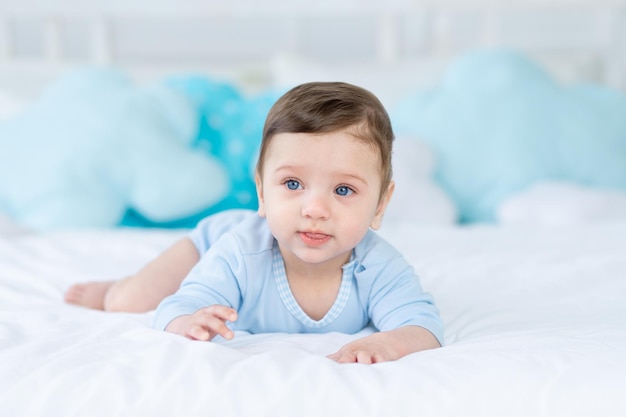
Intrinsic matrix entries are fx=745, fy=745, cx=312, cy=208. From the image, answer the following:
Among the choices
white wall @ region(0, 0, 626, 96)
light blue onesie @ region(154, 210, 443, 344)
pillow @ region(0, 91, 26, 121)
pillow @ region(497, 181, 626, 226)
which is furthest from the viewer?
white wall @ region(0, 0, 626, 96)

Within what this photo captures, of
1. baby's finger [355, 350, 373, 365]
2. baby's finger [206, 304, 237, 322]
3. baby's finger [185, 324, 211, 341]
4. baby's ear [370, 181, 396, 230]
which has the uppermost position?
baby's ear [370, 181, 396, 230]

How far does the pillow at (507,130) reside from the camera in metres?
2.00

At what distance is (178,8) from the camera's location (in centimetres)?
260

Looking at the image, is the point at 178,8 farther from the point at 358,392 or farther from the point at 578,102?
the point at 358,392

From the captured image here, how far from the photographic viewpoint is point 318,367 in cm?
76

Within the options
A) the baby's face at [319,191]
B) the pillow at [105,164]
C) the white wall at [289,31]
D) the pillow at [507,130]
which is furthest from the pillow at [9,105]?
the baby's face at [319,191]

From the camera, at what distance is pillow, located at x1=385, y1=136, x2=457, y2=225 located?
188 cm

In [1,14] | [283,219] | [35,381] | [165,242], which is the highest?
[1,14]

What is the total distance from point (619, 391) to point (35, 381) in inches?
22.3

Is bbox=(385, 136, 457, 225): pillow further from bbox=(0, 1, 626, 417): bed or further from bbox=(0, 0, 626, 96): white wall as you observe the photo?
bbox=(0, 0, 626, 96): white wall

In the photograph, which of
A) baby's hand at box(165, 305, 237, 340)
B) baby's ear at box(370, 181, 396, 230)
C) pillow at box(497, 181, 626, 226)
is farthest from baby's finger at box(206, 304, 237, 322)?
pillow at box(497, 181, 626, 226)

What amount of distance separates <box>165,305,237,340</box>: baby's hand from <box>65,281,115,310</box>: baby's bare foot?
0.33 m

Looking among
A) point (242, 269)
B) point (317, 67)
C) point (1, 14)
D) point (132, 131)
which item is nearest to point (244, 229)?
point (242, 269)

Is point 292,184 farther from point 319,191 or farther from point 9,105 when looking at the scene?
point 9,105
